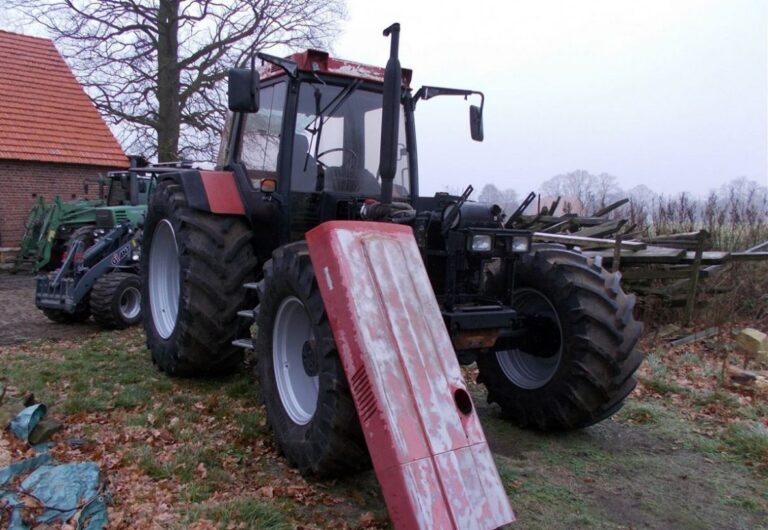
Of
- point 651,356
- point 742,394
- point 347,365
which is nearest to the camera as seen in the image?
point 347,365

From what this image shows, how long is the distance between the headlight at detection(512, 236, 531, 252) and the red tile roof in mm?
16273

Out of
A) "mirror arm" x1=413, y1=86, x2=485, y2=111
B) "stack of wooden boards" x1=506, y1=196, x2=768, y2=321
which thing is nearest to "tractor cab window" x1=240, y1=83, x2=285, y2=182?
"mirror arm" x1=413, y1=86, x2=485, y2=111

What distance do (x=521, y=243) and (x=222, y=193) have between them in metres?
2.46

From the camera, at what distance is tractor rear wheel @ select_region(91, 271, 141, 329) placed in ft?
27.4

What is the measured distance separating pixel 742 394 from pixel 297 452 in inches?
182

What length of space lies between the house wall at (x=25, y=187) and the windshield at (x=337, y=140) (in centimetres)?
1467

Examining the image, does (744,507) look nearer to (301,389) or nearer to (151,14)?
(301,389)

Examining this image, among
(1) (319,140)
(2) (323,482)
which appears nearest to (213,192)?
(1) (319,140)

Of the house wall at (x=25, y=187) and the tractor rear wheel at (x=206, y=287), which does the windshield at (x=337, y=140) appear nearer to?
the tractor rear wheel at (x=206, y=287)

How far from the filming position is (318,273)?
338 centimetres

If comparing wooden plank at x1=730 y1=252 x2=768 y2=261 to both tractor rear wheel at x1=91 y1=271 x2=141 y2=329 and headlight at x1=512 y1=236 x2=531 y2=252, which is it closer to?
headlight at x1=512 y1=236 x2=531 y2=252

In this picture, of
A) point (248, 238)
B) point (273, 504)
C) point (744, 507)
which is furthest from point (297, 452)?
point (744, 507)

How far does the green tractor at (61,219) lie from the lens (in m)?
13.7

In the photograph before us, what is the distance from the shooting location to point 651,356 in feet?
23.9
